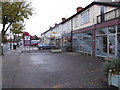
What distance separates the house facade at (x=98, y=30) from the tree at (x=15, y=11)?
24.3 feet

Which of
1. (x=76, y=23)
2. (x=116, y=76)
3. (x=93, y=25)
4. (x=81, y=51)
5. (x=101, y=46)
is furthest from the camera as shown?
(x=76, y=23)

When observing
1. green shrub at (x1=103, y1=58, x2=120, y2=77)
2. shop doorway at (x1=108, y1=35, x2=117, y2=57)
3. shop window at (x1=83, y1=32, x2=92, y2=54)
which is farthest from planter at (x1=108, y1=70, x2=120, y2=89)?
shop window at (x1=83, y1=32, x2=92, y2=54)

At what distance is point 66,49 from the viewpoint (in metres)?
26.7

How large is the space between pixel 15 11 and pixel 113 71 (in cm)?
1557

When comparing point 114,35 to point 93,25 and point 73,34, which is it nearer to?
point 93,25

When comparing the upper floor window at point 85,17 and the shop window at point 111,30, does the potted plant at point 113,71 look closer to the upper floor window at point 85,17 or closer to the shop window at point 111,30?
the shop window at point 111,30

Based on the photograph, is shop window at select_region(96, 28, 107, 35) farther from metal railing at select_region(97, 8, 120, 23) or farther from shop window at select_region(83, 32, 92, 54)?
shop window at select_region(83, 32, 92, 54)

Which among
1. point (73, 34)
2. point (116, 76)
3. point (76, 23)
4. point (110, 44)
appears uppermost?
point (76, 23)

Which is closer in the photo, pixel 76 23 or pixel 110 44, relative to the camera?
pixel 110 44

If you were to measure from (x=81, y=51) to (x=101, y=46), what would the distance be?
618 cm

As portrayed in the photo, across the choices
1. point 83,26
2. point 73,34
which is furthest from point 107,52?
point 73,34

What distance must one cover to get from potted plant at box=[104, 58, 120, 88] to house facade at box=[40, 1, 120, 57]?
288 inches

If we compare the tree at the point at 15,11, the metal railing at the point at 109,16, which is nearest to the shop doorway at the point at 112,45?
the metal railing at the point at 109,16

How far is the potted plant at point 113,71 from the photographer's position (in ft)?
19.2
